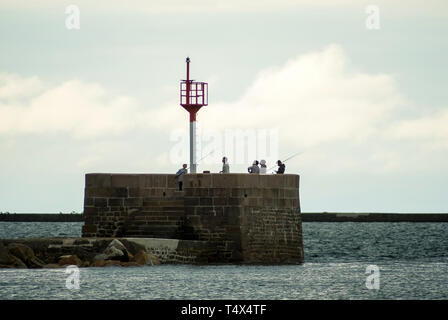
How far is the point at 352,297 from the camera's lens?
25.6 m

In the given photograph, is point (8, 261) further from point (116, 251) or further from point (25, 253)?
point (116, 251)

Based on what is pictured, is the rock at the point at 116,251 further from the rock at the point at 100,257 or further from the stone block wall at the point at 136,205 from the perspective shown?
the stone block wall at the point at 136,205

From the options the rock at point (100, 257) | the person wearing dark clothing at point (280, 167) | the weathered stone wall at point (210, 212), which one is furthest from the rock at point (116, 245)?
the person wearing dark clothing at point (280, 167)

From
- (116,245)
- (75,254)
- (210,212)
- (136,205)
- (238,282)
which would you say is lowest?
(238,282)

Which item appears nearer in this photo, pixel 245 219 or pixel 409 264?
pixel 245 219

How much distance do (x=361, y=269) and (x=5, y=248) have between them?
31.5ft

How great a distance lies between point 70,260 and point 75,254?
0.39 meters

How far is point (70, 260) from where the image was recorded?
29781 mm

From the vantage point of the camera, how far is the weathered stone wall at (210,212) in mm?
31688

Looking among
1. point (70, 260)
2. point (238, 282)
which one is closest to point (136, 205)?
point (70, 260)

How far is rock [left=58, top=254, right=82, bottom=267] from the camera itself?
29.8 meters

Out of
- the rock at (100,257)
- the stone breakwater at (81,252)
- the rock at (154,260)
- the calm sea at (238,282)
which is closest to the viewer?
the calm sea at (238,282)
